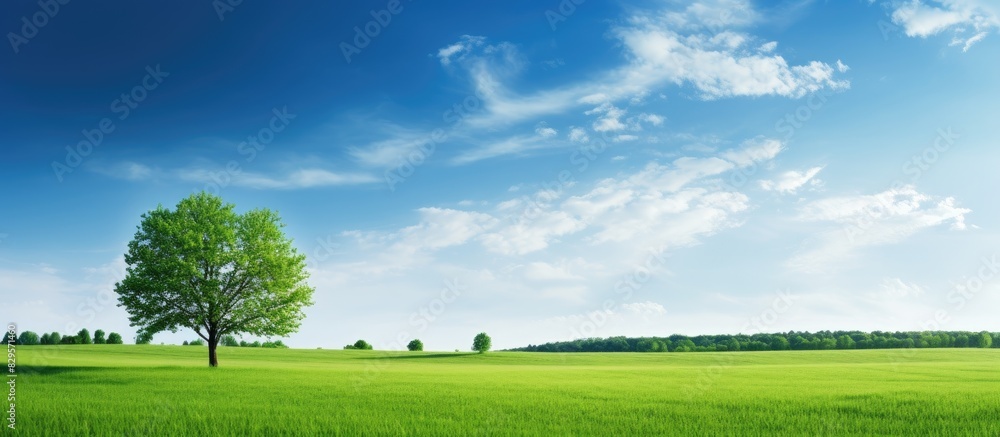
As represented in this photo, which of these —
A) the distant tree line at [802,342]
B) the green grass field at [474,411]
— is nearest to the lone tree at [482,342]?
the distant tree line at [802,342]

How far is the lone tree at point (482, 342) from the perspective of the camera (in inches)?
3880

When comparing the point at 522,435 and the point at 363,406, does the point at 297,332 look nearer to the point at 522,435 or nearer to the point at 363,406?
the point at 363,406

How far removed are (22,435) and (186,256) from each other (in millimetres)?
31088

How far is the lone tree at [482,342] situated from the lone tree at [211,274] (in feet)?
182

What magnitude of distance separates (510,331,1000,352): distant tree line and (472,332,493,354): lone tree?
44528 mm

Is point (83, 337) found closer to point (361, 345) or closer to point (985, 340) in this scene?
point (361, 345)

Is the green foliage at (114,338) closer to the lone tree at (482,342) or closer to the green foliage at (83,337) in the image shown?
the green foliage at (83,337)

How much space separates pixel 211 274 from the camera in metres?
42.8

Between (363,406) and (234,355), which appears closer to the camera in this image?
(363,406)

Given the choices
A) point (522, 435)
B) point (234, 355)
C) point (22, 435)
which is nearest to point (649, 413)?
point (522, 435)

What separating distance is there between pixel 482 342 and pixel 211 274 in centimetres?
6037

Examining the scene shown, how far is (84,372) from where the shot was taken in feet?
116

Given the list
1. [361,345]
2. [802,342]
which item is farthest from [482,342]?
[802,342]

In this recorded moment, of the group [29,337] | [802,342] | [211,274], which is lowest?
[802,342]
